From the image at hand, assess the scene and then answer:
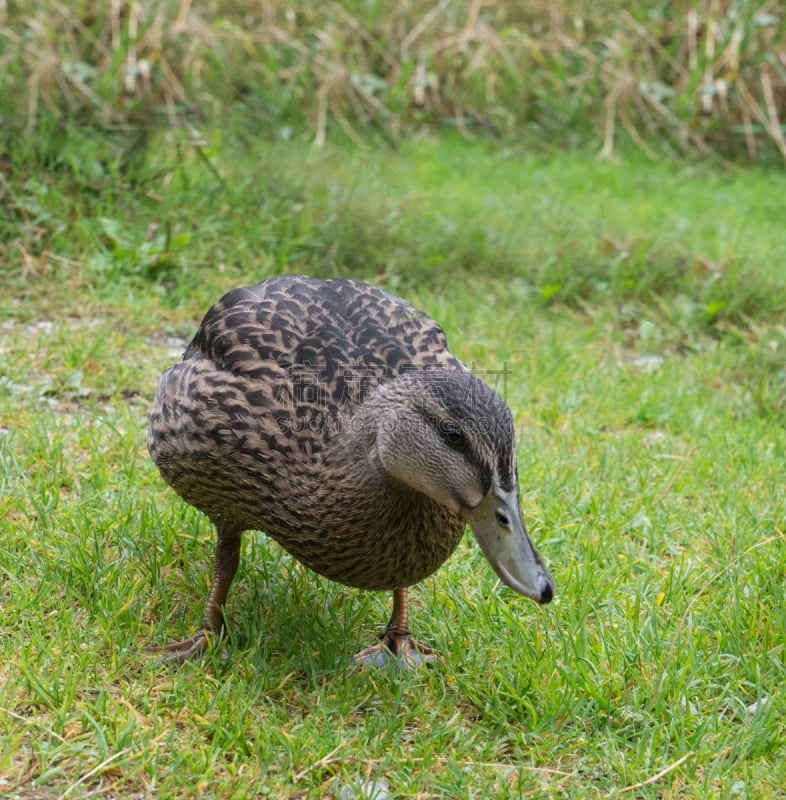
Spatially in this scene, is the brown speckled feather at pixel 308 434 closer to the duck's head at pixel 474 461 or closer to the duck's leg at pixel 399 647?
the duck's head at pixel 474 461

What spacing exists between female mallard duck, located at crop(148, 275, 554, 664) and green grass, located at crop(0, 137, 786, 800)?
10.5 inches

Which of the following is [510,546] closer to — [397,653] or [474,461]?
[474,461]

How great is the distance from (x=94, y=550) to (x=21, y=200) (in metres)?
2.97

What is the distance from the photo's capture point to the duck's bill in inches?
94.8

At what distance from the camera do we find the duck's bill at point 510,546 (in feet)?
7.90

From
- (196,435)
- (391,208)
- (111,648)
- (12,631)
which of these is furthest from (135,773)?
(391,208)

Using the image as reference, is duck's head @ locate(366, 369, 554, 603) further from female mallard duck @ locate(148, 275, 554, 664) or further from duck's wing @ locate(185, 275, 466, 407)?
duck's wing @ locate(185, 275, 466, 407)

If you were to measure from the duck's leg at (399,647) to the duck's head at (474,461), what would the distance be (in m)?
0.71

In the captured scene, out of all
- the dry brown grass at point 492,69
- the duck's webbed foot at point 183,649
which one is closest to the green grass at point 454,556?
the duck's webbed foot at point 183,649

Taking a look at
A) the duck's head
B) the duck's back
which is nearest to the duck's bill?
the duck's head

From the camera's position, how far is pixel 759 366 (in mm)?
5230

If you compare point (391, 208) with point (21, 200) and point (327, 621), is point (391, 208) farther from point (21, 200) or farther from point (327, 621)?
point (327, 621)

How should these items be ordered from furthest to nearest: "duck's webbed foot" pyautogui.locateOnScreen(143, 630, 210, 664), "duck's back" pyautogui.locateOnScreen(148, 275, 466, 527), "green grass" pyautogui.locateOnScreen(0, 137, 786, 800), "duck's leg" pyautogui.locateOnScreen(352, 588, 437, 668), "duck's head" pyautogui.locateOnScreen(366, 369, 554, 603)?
"duck's leg" pyautogui.locateOnScreen(352, 588, 437, 668)
"duck's webbed foot" pyautogui.locateOnScreen(143, 630, 210, 664)
"duck's back" pyautogui.locateOnScreen(148, 275, 466, 527)
"green grass" pyautogui.locateOnScreen(0, 137, 786, 800)
"duck's head" pyautogui.locateOnScreen(366, 369, 554, 603)

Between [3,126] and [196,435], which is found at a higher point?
[196,435]
